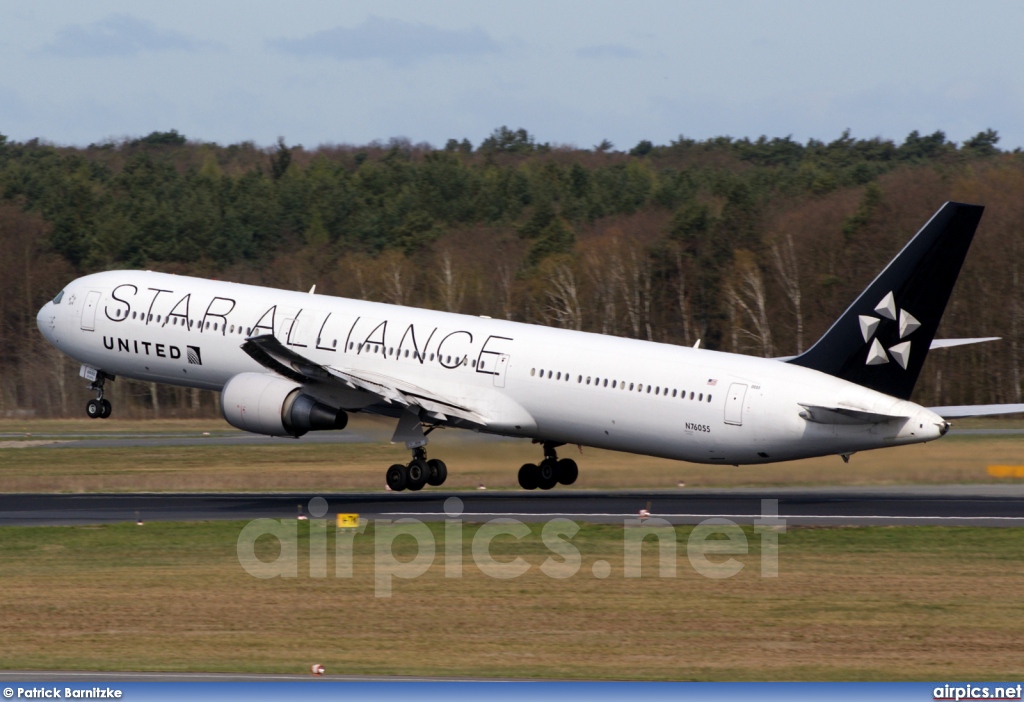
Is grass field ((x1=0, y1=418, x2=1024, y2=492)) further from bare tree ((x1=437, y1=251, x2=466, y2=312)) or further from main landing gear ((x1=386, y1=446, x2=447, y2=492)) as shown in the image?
bare tree ((x1=437, y1=251, x2=466, y2=312))

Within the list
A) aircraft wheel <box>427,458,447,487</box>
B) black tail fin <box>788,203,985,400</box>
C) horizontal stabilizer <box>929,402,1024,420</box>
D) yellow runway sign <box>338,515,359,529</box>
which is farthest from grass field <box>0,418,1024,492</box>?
yellow runway sign <box>338,515,359,529</box>

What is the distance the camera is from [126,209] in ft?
357

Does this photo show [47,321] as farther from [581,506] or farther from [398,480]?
[581,506]

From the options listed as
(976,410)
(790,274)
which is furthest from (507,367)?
(790,274)

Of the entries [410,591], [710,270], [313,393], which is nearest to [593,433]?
[313,393]

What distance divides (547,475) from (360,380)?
19.8 ft

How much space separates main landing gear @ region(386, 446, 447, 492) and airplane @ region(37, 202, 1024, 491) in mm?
40

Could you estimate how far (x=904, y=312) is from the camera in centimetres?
3338

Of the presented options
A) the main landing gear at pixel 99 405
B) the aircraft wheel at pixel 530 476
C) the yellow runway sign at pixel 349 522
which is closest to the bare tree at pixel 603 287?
the main landing gear at pixel 99 405

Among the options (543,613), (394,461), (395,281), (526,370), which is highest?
(395,281)

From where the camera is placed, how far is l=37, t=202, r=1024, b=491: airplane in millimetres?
33688

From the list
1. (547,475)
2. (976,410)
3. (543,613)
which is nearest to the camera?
(543,613)

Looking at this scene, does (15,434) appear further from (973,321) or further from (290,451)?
(973,321)

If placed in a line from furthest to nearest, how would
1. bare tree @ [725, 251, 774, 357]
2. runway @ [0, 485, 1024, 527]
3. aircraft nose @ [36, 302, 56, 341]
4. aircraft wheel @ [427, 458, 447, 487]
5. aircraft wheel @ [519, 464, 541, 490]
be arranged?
bare tree @ [725, 251, 774, 357] → aircraft nose @ [36, 302, 56, 341] → aircraft wheel @ [519, 464, 541, 490] → aircraft wheel @ [427, 458, 447, 487] → runway @ [0, 485, 1024, 527]
